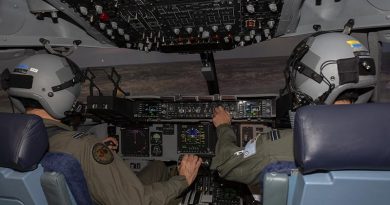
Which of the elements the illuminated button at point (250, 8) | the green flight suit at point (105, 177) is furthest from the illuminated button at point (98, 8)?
the illuminated button at point (250, 8)

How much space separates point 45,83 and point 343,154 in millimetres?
1471

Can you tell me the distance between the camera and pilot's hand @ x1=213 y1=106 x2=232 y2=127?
218 cm

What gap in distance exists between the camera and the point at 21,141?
1.20 meters

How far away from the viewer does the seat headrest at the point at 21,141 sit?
1.20 metres

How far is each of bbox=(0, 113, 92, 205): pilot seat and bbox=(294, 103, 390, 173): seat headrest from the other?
949 mm

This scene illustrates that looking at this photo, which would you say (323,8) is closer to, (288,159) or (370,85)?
(370,85)

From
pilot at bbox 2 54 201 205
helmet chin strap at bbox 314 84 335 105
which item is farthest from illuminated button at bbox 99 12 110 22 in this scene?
helmet chin strap at bbox 314 84 335 105

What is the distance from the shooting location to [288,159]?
4.12 feet

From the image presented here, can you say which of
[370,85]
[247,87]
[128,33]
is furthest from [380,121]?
[247,87]

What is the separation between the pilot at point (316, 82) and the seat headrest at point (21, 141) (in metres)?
0.89

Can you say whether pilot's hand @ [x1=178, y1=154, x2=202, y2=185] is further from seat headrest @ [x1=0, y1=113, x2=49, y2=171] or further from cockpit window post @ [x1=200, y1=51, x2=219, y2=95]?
cockpit window post @ [x1=200, y1=51, x2=219, y2=95]

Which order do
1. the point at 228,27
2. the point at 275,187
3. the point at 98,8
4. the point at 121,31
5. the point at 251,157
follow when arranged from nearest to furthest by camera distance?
the point at 275,187
the point at 251,157
the point at 98,8
the point at 228,27
the point at 121,31

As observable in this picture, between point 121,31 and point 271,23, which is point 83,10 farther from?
point 271,23

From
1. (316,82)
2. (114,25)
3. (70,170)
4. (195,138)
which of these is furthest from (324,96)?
(195,138)
